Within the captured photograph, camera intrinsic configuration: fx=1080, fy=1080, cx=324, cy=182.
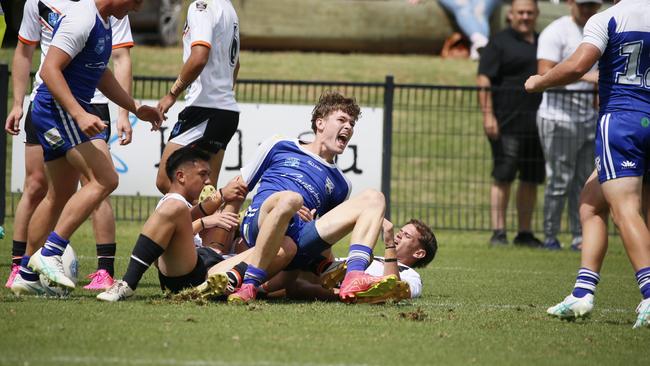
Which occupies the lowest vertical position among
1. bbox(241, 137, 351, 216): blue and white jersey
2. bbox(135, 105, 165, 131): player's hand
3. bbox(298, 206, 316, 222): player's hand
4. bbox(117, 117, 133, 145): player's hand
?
bbox(298, 206, 316, 222): player's hand

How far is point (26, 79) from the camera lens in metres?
8.20

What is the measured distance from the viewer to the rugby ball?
6.77m

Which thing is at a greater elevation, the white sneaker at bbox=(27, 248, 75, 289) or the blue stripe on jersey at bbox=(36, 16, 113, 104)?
the blue stripe on jersey at bbox=(36, 16, 113, 104)

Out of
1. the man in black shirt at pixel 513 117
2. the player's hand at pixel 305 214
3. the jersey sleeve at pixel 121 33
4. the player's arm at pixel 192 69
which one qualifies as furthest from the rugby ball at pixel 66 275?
the man in black shirt at pixel 513 117

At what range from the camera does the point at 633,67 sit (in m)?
6.76

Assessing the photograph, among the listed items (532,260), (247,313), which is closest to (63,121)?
(247,313)

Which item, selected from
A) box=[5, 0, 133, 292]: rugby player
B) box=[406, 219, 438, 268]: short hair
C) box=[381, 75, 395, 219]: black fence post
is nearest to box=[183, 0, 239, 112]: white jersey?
box=[5, 0, 133, 292]: rugby player

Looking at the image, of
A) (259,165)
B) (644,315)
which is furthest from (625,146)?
(259,165)

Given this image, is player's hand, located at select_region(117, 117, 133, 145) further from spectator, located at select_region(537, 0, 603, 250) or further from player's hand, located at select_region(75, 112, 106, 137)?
spectator, located at select_region(537, 0, 603, 250)

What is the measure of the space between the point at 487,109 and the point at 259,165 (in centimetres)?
580

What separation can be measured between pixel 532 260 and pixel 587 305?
4.92 meters

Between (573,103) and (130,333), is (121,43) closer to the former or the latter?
(130,333)

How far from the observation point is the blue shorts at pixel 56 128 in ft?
22.9

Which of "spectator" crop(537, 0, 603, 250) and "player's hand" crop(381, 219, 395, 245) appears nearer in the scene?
"player's hand" crop(381, 219, 395, 245)
